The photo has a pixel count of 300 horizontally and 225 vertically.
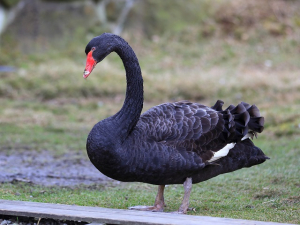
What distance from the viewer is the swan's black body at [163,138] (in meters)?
3.98

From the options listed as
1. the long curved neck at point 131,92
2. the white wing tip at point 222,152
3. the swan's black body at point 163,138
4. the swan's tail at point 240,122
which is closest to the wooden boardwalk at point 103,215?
the swan's black body at point 163,138

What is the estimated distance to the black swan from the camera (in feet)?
13.1

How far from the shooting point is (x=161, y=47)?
13055 mm

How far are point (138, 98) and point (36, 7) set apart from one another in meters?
8.75

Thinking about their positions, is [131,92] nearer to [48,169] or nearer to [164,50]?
[48,169]

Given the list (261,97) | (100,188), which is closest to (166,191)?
(100,188)

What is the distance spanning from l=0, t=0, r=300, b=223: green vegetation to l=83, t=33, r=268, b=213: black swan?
1.34ft

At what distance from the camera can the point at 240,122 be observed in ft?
14.7

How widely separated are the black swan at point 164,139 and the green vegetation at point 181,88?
409mm

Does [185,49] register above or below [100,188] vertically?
above

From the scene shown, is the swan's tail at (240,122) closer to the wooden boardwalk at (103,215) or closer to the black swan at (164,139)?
the black swan at (164,139)

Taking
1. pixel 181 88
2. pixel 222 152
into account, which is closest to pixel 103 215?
pixel 222 152

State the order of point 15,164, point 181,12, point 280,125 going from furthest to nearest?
point 181,12
point 280,125
point 15,164

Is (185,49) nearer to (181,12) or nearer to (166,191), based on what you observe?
(181,12)
